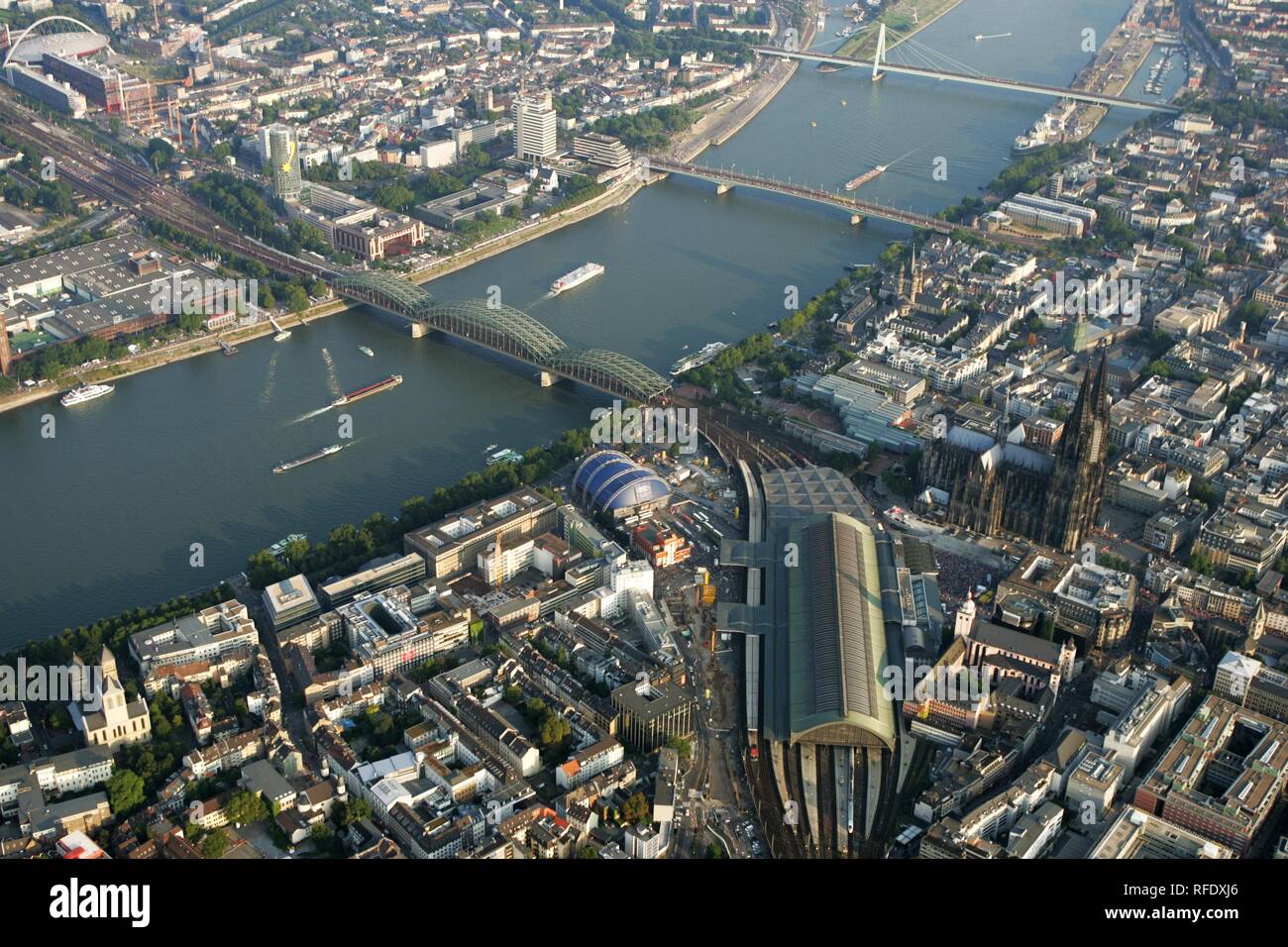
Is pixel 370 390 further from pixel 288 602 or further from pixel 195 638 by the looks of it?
pixel 195 638

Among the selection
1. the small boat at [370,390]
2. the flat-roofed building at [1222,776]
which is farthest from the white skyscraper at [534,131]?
the flat-roofed building at [1222,776]

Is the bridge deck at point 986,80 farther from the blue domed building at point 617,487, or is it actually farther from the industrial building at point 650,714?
the industrial building at point 650,714

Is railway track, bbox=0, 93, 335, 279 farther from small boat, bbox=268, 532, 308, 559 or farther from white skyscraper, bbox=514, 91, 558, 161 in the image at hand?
small boat, bbox=268, 532, 308, 559

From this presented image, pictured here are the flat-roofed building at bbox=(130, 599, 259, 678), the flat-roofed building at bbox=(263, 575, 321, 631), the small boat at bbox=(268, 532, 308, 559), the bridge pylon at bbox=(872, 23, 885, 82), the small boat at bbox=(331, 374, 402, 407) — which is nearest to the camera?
the flat-roofed building at bbox=(130, 599, 259, 678)

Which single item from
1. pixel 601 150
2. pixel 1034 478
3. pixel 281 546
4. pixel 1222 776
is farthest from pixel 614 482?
pixel 601 150

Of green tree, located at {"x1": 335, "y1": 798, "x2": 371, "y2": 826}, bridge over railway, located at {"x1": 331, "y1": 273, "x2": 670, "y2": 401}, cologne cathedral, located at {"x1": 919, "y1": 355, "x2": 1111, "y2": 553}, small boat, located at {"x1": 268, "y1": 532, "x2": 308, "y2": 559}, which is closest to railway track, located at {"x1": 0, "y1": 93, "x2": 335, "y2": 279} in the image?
bridge over railway, located at {"x1": 331, "y1": 273, "x2": 670, "y2": 401}

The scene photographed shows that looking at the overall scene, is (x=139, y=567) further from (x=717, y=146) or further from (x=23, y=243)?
(x=717, y=146)
